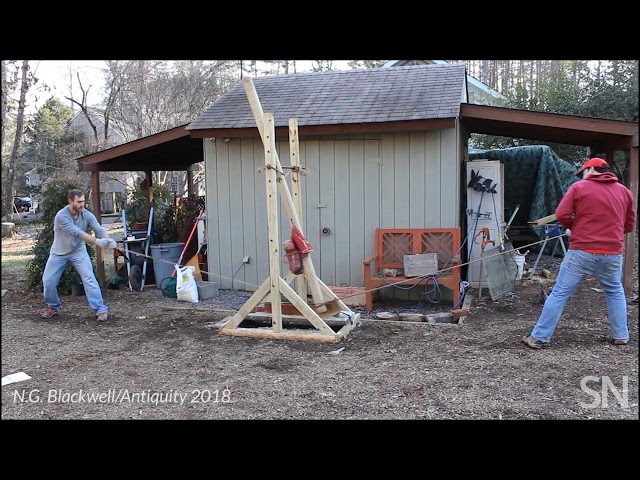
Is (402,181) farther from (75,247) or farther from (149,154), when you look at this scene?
(149,154)

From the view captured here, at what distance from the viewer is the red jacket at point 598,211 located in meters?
4.72

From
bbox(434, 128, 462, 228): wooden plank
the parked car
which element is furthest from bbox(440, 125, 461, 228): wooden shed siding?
the parked car

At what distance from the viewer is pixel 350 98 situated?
7777 mm

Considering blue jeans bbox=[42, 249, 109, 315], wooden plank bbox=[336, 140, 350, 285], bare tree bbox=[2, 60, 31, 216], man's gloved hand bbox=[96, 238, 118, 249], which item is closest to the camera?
man's gloved hand bbox=[96, 238, 118, 249]

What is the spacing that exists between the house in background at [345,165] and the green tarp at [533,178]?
3.12 m

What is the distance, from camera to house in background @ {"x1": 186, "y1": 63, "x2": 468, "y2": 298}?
711 centimetres

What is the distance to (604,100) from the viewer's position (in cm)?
1227

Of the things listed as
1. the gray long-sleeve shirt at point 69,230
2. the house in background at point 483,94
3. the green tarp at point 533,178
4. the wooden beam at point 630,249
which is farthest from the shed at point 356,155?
the house in background at point 483,94

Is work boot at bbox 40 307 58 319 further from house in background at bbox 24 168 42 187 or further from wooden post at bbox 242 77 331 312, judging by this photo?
house in background at bbox 24 168 42 187

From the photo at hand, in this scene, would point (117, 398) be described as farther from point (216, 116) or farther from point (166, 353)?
point (216, 116)

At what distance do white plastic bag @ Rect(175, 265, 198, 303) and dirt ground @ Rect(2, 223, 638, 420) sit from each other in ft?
2.36

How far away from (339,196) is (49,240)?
14.7 feet

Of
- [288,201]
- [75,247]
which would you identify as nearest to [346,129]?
[288,201]

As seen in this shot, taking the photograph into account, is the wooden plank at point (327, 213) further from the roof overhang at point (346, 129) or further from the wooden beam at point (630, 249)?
the wooden beam at point (630, 249)
